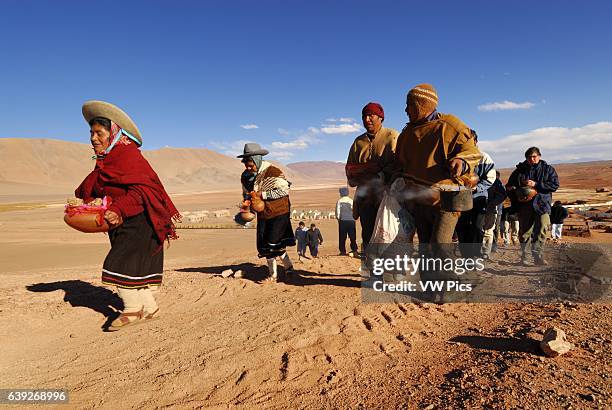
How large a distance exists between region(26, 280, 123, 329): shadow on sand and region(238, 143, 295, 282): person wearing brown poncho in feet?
6.75

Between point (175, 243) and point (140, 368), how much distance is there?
1162 centimetres

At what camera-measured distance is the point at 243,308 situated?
4.21 metres

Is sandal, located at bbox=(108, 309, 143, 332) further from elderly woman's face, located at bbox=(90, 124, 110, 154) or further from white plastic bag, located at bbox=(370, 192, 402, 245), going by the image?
white plastic bag, located at bbox=(370, 192, 402, 245)

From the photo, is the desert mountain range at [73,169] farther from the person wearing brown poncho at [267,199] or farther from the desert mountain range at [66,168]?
the person wearing brown poncho at [267,199]

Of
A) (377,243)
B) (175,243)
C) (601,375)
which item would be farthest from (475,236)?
(175,243)

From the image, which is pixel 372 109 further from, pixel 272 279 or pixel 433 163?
pixel 272 279

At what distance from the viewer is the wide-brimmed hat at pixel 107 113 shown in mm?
3625

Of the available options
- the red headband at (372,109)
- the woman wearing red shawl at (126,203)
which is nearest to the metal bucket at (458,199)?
the red headband at (372,109)

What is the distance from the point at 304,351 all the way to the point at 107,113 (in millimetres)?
3056

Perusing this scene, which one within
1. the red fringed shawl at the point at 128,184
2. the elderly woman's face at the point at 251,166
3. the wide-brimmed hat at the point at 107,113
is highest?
the wide-brimmed hat at the point at 107,113

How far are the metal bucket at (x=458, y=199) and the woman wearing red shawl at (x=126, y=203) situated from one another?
2.96 meters

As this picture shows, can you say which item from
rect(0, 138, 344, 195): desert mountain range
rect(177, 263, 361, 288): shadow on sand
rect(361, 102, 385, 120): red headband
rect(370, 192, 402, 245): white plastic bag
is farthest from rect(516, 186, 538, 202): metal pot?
rect(0, 138, 344, 195): desert mountain range

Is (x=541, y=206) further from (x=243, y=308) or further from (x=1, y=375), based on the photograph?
(x=1, y=375)

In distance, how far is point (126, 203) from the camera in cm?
362
